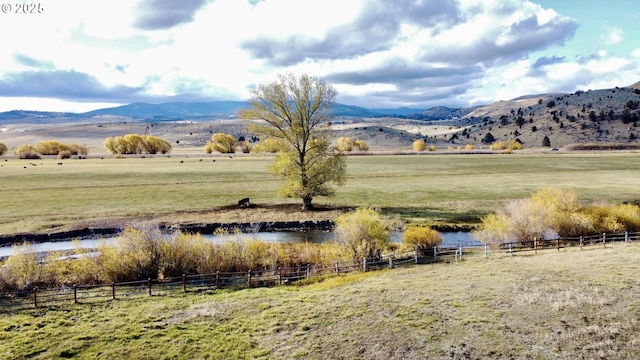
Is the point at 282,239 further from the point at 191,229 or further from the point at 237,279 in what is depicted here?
the point at 237,279

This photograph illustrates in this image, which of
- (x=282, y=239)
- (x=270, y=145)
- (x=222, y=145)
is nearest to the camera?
(x=282, y=239)

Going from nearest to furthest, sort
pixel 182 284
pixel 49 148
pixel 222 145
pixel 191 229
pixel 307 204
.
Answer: pixel 182 284, pixel 191 229, pixel 307 204, pixel 49 148, pixel 222 145

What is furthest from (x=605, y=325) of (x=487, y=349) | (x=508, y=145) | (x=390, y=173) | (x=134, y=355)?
(x=508, y=145)

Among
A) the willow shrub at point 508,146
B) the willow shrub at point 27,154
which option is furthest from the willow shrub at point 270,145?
the willow shrub at point 508,146

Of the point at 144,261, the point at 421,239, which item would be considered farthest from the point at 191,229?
the point at 421,239

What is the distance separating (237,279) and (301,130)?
26.1 meters

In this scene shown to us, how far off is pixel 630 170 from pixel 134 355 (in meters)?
106

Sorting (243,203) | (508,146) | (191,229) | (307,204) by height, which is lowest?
(191,229)

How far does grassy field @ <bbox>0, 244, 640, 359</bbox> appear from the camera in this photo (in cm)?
1823

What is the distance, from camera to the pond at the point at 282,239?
40312 millimetres

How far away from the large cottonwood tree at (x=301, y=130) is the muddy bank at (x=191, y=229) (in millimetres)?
5712

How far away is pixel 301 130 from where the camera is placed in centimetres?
5253

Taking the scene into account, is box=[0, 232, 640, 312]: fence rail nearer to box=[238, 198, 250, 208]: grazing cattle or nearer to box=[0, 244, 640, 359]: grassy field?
box=[0, 244, 640, 359]: grassy field

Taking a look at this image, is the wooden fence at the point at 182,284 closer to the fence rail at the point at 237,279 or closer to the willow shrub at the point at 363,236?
the fence rail at the point at 237,279
